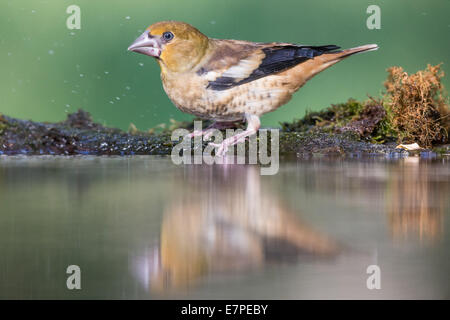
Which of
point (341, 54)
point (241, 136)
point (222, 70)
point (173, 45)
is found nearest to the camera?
point (222, 70)

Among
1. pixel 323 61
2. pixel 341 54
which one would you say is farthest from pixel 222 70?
pixel 341 54

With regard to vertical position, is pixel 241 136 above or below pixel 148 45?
below

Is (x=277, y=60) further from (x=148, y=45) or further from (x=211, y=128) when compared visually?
(x=148, y=45)

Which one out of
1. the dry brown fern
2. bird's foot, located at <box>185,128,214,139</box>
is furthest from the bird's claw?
the dry brown fern

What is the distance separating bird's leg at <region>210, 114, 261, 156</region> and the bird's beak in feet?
2.95

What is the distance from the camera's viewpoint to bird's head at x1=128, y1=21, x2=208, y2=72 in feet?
15.7

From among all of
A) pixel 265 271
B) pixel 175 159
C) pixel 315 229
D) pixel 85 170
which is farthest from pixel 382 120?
pixel 265 271

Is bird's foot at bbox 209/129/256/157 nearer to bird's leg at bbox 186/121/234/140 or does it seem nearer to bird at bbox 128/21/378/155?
bird at bbox 128/21/378/155

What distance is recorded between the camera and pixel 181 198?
308 cm

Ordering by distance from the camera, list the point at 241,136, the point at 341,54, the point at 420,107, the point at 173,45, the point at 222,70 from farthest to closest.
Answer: the point at 420,107 → the point at 341,54 → the point at 241,136 → the point at 173,45 → the point at 222,70

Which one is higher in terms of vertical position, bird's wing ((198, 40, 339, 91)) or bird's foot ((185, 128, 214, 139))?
bird's wing ((198, 40, 339, 91))

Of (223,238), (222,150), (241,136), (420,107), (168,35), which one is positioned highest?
(168,35)

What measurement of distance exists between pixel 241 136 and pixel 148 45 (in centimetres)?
107

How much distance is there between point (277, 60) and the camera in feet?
15.8
